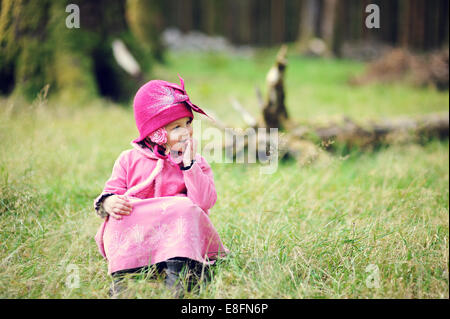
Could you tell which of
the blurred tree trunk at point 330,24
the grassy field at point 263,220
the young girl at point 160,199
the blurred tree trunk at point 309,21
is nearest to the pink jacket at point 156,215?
the young girl at point 160,199

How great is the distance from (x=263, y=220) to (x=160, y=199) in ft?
3.15

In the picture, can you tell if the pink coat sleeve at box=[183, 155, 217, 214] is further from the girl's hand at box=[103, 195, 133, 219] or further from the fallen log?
the fallen log

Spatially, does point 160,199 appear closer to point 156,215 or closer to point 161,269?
point 156,215

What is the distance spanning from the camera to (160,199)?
183cm

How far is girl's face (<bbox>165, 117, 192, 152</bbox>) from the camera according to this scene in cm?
187

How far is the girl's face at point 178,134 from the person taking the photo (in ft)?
→ 6.13

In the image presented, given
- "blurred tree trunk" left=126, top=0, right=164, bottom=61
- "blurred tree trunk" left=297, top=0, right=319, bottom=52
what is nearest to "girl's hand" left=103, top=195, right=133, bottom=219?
"blurred tree trunk" left=126, top=0, right=164, bottom=61

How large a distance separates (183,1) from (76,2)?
17.7 metres

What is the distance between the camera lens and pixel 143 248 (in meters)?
1.83

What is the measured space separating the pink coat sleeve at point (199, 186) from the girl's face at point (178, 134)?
12 centimetres

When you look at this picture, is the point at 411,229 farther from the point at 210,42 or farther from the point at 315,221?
the point at 210,42

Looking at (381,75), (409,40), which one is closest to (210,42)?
(409,40)

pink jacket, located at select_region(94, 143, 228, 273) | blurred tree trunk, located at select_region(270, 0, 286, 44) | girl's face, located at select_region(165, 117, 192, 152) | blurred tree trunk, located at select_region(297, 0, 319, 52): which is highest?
blurred tree trunk, located at select_region(270, 0, 286, 44)

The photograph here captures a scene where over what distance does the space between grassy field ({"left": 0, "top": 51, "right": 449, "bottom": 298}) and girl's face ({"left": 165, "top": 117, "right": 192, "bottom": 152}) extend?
0.64 m
